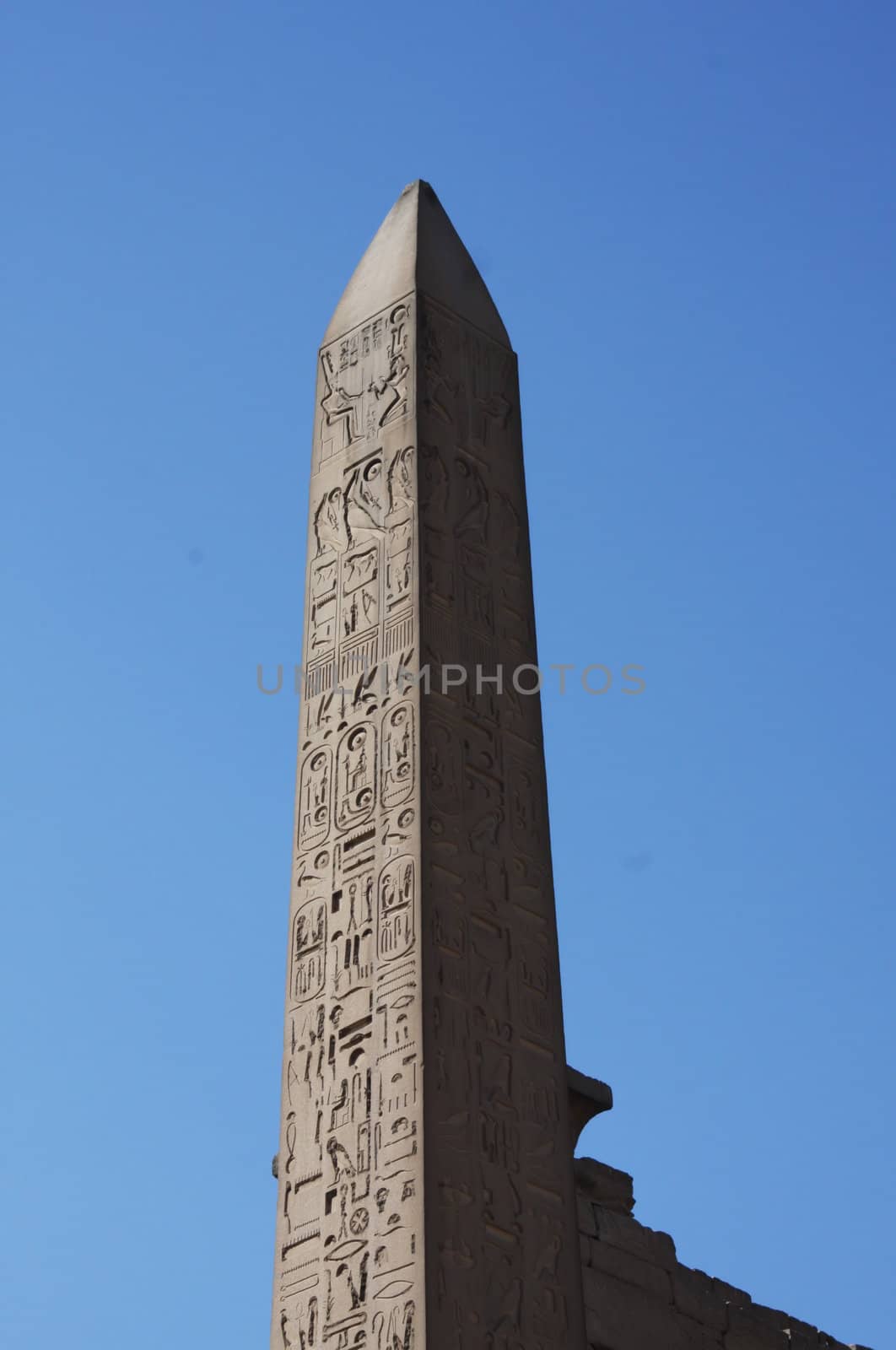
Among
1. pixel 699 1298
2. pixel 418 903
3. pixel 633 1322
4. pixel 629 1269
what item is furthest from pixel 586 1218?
pixel 418 903

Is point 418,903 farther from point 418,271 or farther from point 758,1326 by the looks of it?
point 758,1326

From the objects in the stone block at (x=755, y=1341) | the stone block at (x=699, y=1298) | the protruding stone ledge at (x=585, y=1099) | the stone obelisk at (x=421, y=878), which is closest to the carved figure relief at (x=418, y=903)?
the stone obelisk at (x=421, y=878)

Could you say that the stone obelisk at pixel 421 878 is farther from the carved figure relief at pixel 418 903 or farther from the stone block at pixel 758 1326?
the stone block at pixel 758 1326

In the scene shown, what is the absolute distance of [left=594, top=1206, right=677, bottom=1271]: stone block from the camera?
7.65 meters

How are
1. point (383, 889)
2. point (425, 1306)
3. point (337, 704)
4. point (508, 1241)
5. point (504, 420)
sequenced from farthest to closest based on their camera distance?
1. point (504, 420)
2. point (337, 704)
3. point (383, 889)
4. point (508, 1241)
5. point (425, 1306)

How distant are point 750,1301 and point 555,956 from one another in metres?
2.61

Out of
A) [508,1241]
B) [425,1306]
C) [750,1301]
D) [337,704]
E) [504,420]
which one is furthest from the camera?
[750,1301]

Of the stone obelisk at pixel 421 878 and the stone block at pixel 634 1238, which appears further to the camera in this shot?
the stone block at pixel 634 1238

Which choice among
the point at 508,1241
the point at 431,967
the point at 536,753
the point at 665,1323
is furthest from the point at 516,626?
the point at 665,1323

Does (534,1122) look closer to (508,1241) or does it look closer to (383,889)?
(508,1241)

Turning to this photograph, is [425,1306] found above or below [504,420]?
below

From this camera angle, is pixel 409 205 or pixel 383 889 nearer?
pixel 383 889

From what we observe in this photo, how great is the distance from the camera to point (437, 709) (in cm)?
639

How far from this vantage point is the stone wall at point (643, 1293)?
7.43m
